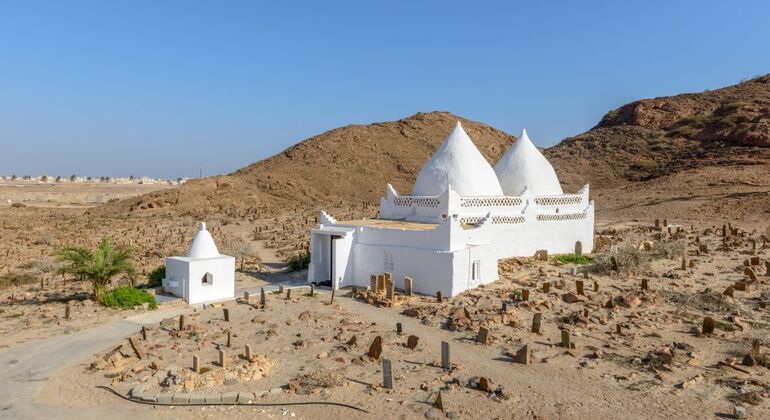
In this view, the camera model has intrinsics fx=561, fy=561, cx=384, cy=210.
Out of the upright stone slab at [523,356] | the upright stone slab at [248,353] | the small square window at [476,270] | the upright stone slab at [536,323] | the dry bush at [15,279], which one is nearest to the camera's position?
the upright stone slab at [523,356]

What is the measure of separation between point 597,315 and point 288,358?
6.96 m

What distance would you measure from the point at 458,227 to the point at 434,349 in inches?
194

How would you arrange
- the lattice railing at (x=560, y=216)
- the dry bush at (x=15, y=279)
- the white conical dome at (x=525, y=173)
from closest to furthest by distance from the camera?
the dry bush at (x=15, y=279) → the lattice railing at (x=560, y=216) → the white conical dome at (x=525, y=173)

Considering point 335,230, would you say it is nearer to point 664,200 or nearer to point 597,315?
point 597,315

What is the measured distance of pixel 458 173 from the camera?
750 inches

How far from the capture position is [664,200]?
37250 mm

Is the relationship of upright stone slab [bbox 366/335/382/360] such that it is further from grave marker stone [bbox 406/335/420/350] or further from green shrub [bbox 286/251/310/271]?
green shrub [bbox 286/251/310/271]

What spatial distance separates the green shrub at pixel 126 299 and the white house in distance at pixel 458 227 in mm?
4951

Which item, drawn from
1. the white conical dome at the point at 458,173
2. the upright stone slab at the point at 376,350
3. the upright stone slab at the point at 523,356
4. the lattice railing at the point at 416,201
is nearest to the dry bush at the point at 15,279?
the lattice railing at the point at 416,201

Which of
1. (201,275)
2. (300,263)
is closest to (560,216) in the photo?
(300,263)

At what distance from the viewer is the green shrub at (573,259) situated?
18984 millimetres

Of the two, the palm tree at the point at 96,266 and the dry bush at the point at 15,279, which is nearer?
the palm tree at the point at 96,266

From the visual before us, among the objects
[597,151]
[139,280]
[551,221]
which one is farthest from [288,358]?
[597,151]

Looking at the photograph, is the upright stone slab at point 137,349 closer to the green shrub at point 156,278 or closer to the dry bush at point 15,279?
the green shrub at point 156,278
